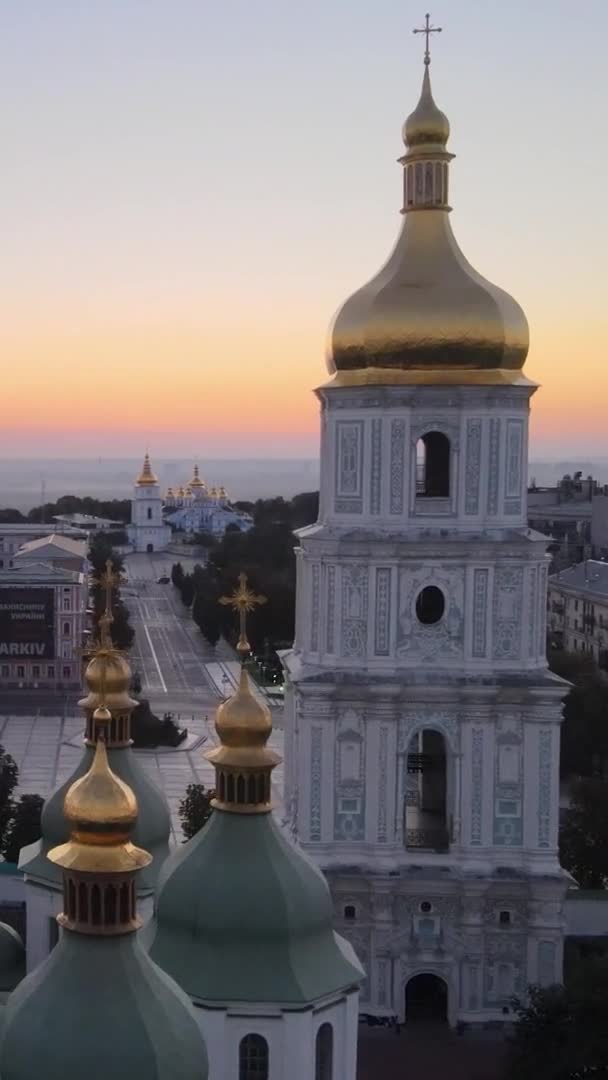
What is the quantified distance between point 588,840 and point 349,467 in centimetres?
1073

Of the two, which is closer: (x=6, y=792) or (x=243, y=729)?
(x=243, y=729)

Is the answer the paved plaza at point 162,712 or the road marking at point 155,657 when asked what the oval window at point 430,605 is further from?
the road marking at point 155,657

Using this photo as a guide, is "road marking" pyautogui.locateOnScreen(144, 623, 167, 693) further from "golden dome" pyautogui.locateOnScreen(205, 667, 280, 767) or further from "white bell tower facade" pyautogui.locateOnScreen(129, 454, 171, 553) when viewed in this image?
"white bell tower facade" pyautogui.locateOnScreen(129, 454, 171, 553)

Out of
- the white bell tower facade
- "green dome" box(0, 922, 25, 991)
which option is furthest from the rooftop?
the white bell tower facade

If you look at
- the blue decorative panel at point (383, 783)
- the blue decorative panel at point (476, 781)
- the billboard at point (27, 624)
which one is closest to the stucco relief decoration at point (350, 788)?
the blue decorative panel at point (383, 783)

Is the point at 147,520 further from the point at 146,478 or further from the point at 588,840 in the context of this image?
the point at 588,840

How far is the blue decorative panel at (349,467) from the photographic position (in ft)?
57.0

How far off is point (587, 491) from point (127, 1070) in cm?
8047

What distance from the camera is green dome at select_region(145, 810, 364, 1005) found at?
11.3 m

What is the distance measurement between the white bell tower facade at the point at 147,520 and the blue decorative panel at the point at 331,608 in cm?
11125

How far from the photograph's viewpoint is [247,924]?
11.4 m

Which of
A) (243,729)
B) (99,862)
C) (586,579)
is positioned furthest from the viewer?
(586,579)

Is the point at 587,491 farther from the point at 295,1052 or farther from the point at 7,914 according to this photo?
the point at 295,1052

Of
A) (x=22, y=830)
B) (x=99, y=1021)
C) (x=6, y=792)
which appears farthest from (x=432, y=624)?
(x=6, y=792)
